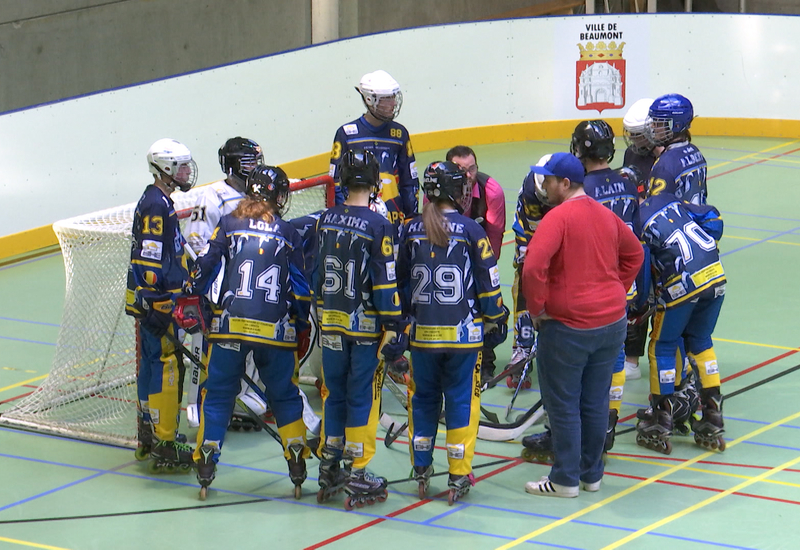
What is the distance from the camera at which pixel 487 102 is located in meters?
15.4

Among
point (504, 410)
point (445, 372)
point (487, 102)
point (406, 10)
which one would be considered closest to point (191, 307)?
point (445, 372)

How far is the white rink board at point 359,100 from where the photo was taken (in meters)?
11.4

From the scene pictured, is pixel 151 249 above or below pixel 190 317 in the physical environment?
above

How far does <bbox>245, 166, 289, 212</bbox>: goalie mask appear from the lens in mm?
6039

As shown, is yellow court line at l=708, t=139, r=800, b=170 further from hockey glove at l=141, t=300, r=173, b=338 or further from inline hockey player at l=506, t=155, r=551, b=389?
hockey glove at l=141, t=300, r=173, b=338

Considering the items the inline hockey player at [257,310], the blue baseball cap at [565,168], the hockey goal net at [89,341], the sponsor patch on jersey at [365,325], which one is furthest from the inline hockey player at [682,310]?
the hockey goal net at [89,341]

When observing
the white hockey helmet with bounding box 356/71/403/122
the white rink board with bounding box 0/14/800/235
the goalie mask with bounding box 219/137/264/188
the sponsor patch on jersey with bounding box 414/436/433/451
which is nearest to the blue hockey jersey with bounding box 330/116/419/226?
the white hockey helmet with bounding box 356/71/403/122

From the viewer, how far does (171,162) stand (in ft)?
21.0

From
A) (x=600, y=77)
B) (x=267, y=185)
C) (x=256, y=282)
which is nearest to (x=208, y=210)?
(x=267, y=185)

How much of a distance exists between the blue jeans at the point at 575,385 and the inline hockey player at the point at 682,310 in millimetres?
771

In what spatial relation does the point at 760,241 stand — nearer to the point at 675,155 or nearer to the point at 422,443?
the point at 675,155

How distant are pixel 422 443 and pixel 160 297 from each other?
151cm

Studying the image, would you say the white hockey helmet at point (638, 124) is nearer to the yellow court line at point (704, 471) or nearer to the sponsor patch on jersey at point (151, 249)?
the yellow court line at point (704, 471)

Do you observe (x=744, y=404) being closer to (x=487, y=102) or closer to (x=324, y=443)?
(x=324, y=443)
